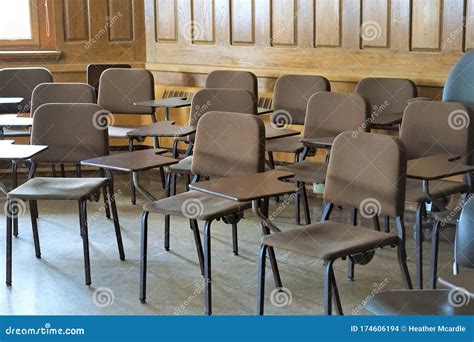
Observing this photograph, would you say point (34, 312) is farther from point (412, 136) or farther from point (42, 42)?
point (42, 42)

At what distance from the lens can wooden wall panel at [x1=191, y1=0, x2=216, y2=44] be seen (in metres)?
7.97

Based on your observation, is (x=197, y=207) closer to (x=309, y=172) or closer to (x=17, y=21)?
(x=309, y=172)

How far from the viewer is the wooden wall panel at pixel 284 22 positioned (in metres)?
7.36

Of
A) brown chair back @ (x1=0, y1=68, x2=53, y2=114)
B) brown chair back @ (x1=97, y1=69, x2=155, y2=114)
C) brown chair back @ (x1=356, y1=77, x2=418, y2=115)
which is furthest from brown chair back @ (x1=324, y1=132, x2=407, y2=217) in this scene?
brown chair back @ (x1=0, y1=68, x2=53, y2=114)

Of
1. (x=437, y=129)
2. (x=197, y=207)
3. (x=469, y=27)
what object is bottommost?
(x=197, y=207)

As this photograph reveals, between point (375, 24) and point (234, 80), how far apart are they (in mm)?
1186

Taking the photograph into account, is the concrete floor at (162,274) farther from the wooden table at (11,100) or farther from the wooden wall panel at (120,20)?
the wooden wall panel at (120,20)

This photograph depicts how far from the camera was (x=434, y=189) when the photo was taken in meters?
4.79

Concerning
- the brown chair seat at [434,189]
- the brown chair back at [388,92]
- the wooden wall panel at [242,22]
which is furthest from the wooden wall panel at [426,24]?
the brown chair seat at [434,189]

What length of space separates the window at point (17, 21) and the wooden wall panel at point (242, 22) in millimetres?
1944

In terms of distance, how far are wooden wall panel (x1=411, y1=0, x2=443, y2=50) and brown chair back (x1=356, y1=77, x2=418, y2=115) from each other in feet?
1.29

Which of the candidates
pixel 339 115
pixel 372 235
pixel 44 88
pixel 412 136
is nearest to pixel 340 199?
pixel 372 235

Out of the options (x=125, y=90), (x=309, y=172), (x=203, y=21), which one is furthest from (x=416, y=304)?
(x=203, y=21)

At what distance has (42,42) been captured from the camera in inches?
330
